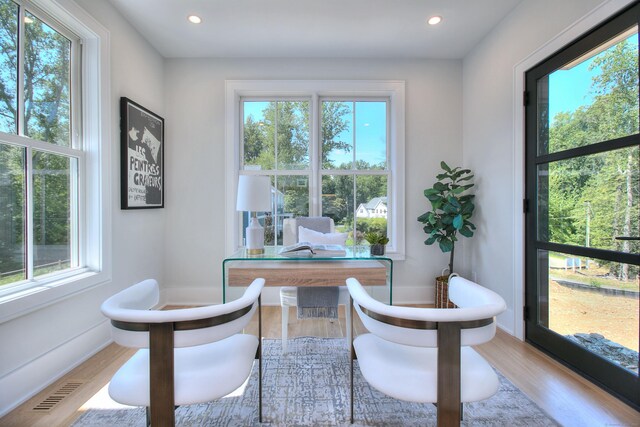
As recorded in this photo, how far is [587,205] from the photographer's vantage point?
1.95 meters

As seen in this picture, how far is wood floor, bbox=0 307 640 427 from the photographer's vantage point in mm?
1571

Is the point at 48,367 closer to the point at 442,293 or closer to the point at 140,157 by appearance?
the point at 140,157

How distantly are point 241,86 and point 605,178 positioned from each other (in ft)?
10.8

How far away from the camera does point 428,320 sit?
3.18ft

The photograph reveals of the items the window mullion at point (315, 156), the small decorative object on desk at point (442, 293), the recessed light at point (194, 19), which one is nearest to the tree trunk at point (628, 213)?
the small decorative object on desk at point (442, 293)

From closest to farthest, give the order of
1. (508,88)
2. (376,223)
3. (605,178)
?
(605,178) → (508,88) → (376,223)

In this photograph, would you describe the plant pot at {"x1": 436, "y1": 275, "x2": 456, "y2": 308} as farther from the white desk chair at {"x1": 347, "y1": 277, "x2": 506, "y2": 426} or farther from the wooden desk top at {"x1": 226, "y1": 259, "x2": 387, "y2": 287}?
the white desk chair at {"x1": 347, "y1": 277, "x2": 506, "y2": 426}

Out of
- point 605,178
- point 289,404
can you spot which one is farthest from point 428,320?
point 605,178

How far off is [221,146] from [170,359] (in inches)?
108

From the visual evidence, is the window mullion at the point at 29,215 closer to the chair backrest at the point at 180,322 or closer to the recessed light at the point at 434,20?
the chair backrest at the point at 180,322

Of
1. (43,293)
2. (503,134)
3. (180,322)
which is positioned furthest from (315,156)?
(180,322)

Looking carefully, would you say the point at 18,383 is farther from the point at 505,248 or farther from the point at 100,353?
the point at 505,248

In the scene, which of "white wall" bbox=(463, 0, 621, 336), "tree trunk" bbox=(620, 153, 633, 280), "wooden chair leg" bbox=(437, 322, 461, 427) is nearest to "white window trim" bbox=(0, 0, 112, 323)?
"wooden chair leg" bbox=(437, 322, 461, 427)

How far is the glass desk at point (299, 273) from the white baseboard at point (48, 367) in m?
1.29
